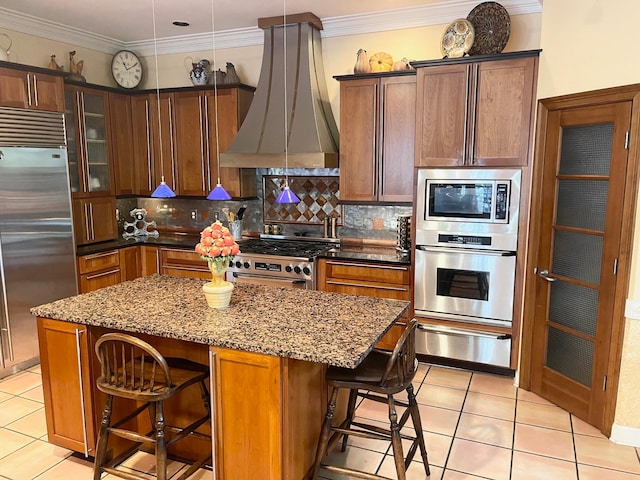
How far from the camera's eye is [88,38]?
16.5 feet

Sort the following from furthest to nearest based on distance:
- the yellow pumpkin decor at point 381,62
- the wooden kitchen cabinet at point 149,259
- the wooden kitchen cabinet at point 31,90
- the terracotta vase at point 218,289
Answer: the wooden kitchen cabinet at point 149,259 < the yellow pumpkin decor at point 381,62 < the wooden kitchen cabinet at point 31,90 < the terracotta vase at point 218,289

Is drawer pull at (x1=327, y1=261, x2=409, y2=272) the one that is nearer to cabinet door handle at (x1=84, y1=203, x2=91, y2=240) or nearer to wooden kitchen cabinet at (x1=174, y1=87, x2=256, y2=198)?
wooden kitchen cabinet at (x1=174, y1=87, x2=256, y2=198)

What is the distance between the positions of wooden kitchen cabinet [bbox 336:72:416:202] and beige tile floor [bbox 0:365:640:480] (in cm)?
177

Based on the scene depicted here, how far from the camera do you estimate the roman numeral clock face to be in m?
5.31

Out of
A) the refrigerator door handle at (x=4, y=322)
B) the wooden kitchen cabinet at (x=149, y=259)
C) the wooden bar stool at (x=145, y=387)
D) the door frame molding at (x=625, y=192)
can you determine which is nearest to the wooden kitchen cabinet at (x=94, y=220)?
the wooden kitchen cabinet at (x=149, y=259)

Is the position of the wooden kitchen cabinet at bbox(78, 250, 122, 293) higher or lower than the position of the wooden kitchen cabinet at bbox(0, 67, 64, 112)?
lower

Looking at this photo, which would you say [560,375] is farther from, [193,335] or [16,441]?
[16,441]

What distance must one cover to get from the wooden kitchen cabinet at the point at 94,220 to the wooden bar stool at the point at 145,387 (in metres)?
2.59

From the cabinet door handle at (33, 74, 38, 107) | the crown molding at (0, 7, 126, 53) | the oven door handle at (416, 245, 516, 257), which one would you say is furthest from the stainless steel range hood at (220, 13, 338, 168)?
the crown molding at (0, 7, 126, 53)

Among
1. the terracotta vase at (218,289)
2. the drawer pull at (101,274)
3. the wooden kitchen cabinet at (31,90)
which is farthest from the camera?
the drawer pull at (101,274)

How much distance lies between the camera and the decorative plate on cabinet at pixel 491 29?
3.80 metres

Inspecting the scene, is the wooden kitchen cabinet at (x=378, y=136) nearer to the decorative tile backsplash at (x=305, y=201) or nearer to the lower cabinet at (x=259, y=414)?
the decorative tile backsplash at (x=305, y=201)

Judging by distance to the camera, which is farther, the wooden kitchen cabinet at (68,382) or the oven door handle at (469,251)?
the oven door handle at (469,251)

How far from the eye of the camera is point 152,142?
208 inches
